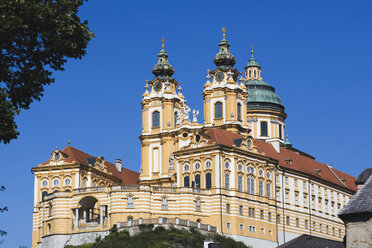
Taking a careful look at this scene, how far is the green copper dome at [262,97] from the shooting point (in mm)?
141000

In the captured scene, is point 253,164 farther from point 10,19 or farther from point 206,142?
point 10,19

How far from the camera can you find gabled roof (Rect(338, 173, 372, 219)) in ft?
128

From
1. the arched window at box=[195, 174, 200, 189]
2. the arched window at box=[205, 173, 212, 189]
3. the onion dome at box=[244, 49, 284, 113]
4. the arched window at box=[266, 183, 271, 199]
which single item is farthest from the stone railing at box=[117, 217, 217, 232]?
the onion dome at box=[244, 49, 284, 113]

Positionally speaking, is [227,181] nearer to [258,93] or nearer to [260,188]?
[260,188]

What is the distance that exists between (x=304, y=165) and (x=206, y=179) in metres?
25.8

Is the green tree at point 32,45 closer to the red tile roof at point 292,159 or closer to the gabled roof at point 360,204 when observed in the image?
the gabled roof at point 360,204

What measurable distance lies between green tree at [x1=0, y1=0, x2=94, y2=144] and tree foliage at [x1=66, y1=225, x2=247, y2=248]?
58344 mm

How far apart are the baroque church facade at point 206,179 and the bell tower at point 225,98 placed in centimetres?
15

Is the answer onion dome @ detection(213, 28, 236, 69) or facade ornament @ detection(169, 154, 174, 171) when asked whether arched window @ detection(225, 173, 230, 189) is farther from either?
onion dome @ detection(213, 28, 236, 69)

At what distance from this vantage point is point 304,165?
127625mm

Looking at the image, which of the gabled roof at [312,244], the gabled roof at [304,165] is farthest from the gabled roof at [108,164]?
the gabled roof at [312,244]

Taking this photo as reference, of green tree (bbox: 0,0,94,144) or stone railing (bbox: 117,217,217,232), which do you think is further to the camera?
stone railing (bbox: 117,217,217,232)

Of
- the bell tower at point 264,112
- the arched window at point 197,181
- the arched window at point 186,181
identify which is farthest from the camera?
the bell tower at point 264,112

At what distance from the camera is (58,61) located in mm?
37031
